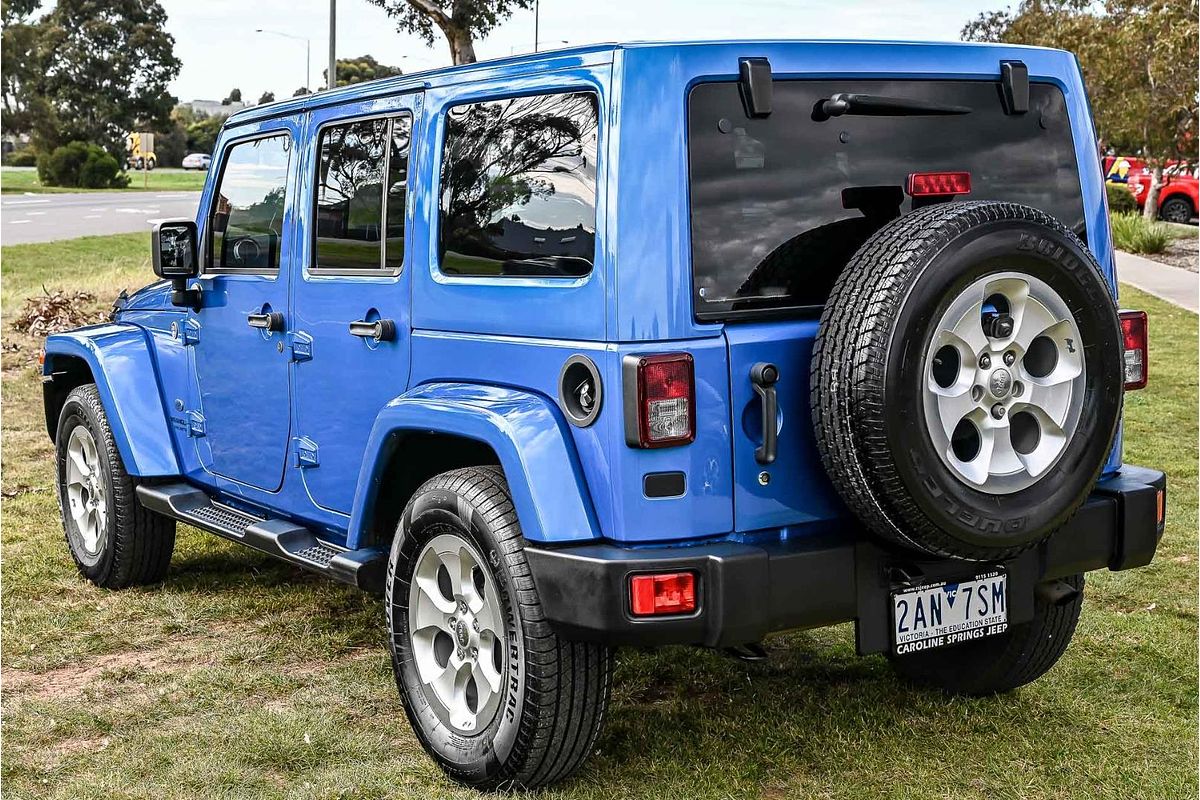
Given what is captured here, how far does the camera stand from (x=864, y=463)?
3.16 meters

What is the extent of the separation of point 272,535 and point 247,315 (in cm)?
82

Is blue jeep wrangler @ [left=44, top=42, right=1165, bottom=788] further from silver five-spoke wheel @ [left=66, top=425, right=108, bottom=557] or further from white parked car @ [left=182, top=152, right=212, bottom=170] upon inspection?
white parked car @ [left=182, top=152, right=212, bottom=170]

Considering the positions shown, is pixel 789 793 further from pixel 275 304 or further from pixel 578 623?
pixel 275 304

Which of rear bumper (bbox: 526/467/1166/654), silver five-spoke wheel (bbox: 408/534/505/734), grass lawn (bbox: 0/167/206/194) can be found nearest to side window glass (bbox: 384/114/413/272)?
silver five-spoke wheel (bbox: 408/534/505/734)

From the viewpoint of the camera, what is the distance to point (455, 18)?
15.6 m

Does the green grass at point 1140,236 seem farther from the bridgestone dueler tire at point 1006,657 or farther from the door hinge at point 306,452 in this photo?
the door hinge at point 306,452

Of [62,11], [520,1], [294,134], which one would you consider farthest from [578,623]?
[62,11]

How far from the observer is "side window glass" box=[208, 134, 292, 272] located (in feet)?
15.8

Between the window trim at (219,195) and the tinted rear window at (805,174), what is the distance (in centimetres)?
192

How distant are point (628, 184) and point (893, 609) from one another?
1288mm

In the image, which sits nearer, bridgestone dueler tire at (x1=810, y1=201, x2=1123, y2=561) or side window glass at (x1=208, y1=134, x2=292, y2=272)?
bridgestone dueler tire at (x1=810, y1=201, x2=1123, y2=561)

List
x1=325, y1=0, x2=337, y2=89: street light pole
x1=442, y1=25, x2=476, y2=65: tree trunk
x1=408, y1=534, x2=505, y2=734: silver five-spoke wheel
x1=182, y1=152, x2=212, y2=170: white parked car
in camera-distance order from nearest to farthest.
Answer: x1=408, y1=534, x2=505, y2=734: silver five-spoke wheel, x1=442, y1=25, x2=476, y2=65: tree trunk, x1=325, y1=0, x2=337, y2=89: street light pole, x1=182, y1=152, x2=212, y2=170: white parked car

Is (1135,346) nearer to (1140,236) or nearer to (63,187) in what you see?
(1140,236)

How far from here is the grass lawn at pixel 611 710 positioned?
384 centimetres
